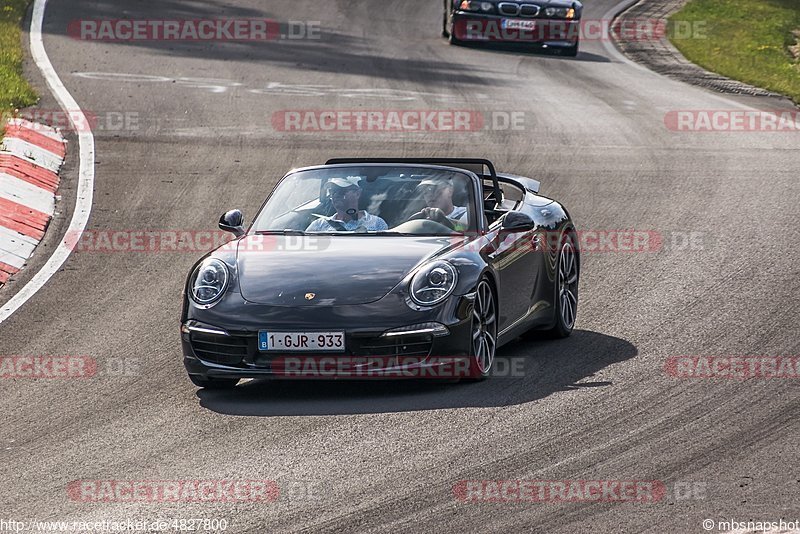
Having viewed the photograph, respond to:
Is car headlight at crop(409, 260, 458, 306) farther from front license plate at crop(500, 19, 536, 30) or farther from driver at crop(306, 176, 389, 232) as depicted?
front license plate at crop(500, 19, 536, 30)

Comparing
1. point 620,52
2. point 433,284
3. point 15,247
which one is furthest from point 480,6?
point 433,284

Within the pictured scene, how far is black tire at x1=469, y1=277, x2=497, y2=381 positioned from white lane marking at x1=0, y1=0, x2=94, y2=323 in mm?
3810

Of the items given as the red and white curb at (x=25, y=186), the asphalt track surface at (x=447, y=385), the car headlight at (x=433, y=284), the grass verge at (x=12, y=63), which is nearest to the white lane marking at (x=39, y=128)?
the red and white curb at (x=25, y=186)

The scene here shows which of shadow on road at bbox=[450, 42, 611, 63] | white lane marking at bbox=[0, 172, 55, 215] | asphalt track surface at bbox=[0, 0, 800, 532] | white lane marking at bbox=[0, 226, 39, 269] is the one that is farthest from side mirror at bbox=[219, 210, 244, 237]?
shadow on road at bbox=[450, 42, 611, 63]

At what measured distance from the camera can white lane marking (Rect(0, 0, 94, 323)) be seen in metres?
11.3

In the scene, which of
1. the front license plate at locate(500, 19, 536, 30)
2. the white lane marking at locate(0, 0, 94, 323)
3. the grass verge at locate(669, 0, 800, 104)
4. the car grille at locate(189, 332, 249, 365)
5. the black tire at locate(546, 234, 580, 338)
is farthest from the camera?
the front license plate at locate(500, 19, 536, 30)

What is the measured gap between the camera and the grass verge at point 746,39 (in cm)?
2470

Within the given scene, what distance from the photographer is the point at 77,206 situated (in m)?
14.3

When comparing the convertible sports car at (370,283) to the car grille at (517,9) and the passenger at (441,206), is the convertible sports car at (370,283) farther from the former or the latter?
the car grille at (517,9)

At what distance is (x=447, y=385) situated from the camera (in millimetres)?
8398

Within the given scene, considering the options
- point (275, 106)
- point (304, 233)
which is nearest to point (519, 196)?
point (304, 233)

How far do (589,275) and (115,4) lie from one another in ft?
61.2

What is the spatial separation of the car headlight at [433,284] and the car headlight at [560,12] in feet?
60.4

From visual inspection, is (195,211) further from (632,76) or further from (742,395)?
(632,76)
